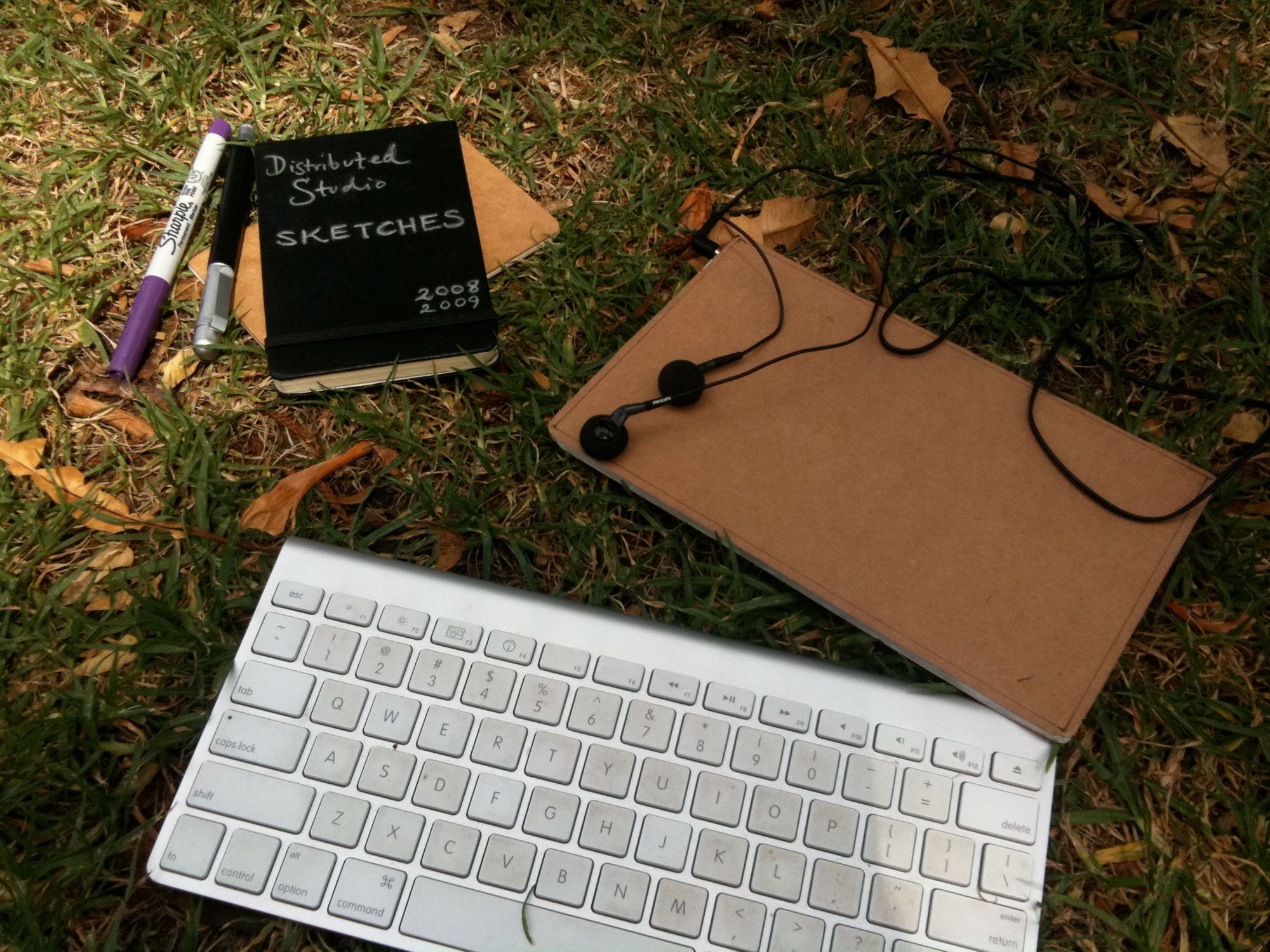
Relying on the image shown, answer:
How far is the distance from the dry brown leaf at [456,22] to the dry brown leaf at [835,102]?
502 millimetres

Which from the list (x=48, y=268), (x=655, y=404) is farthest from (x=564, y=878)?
(x=48, y=268)

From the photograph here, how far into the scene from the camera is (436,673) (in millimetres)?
757

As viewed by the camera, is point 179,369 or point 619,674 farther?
point 179,369

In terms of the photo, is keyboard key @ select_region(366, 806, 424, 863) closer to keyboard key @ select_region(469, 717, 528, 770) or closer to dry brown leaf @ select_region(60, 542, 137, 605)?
keyboard key @ select_region(469, 717, 528, 770)

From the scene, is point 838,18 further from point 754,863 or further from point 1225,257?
point 754,863

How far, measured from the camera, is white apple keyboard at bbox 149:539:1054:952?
0.69m

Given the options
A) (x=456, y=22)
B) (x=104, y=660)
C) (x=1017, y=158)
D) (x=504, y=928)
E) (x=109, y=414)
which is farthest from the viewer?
(x=456, y=22)

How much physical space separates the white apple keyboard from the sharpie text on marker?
1.39 feet

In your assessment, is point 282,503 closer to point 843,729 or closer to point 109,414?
point 109,414

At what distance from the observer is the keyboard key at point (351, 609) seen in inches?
30.5

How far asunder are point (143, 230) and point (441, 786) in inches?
31.8

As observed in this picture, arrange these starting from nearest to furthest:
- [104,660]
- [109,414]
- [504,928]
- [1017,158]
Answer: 1. [504,928]
2. [104,660]
3. [109,414]
4. [1017,158]

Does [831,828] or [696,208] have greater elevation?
[696,208]

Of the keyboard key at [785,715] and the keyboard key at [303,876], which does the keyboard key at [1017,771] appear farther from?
the keyboard key at [303,876]
